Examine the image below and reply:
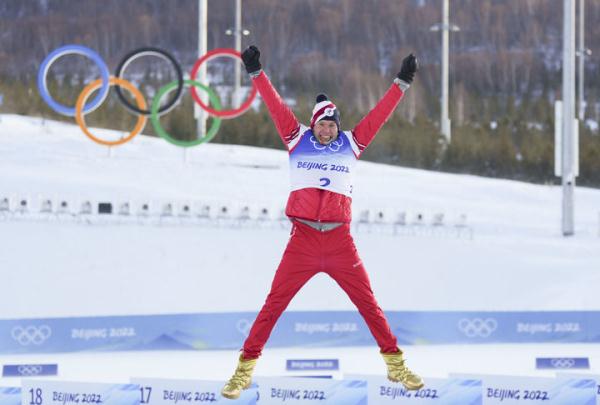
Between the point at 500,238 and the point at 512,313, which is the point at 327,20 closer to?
the point at 500,238

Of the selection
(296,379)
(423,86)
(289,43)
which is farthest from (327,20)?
(296,379)

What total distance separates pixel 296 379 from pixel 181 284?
8286mm

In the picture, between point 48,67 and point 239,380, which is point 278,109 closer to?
point 239,380

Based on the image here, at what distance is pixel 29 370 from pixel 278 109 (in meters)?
5.75

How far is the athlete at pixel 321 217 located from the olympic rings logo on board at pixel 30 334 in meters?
7.74

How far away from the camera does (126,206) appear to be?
16719mm

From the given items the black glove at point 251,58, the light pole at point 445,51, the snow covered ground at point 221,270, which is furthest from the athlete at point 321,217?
the light pole at point 445,51

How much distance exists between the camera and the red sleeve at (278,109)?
595cm

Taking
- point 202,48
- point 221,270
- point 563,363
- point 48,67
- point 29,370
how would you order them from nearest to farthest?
point 29,370, point 563,363, point 221,270, point 48,67, point 202,48

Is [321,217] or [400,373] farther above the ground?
[321,217]

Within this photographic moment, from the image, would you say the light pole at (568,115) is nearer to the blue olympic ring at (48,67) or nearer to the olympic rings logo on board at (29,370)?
the blue olympic ring at (48,67)

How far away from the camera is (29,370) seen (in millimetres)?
10500

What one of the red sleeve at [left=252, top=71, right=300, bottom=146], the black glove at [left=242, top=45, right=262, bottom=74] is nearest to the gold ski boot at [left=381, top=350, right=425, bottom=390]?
the red sleeve at [left=252, top=71, right=300, bottom=146]

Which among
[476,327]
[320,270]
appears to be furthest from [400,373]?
[476,327]
